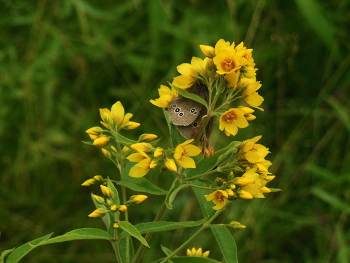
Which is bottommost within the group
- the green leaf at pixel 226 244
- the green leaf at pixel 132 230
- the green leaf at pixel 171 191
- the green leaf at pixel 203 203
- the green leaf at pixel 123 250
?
the green leaf at pixel 123 250

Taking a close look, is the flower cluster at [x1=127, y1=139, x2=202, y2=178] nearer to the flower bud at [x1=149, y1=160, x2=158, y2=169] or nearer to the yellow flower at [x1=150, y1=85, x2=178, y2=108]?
the flower bud at [x1=149, y1=160, x2=158, y2=169]

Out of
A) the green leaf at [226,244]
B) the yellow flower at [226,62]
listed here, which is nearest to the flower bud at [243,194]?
the green leaf at [226,244]

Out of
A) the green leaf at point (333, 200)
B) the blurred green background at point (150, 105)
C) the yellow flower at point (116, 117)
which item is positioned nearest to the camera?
the yellow flower at point (116, 117)

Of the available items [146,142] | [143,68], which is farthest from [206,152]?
[143,68]

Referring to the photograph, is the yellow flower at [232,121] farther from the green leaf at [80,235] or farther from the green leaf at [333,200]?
the green leaf at [333,200]

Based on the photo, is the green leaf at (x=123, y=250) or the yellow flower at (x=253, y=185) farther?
the green leaf at (x=123, y=250)

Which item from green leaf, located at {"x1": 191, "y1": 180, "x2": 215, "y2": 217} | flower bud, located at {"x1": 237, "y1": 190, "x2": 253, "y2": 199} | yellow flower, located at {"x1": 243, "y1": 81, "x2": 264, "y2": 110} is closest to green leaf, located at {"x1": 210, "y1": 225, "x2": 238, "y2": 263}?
green leaf, located at {"x1": 191, "y1": 180, "x2": 215, "y2": 217}

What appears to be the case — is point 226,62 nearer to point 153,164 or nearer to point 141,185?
point 153,164
